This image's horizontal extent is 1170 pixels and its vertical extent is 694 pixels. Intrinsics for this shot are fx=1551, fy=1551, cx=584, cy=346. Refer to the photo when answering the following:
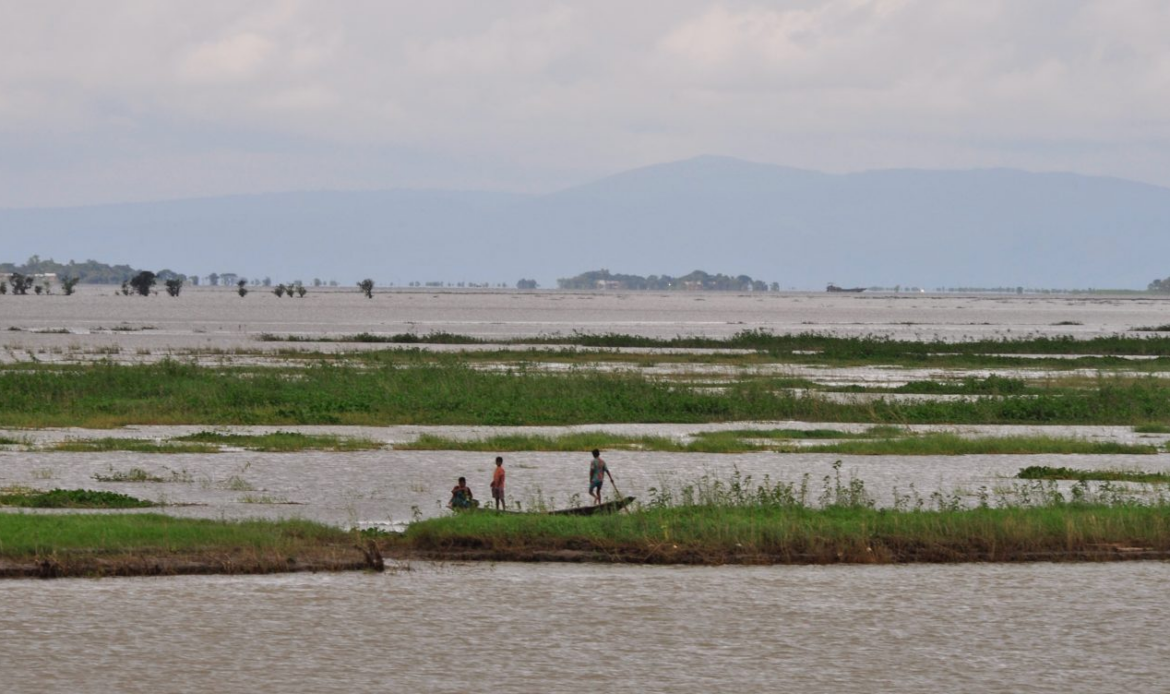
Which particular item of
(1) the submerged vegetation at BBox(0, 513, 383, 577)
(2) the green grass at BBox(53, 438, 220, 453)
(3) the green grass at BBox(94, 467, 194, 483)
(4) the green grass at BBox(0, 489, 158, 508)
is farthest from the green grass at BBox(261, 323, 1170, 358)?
(1) the submerged vegetation at BBox(0, 513, 383, 577)

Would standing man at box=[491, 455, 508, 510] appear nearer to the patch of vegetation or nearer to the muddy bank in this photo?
the muddy bank

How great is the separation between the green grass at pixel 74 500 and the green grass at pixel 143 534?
5.88ft

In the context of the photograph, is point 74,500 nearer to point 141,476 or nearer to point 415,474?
point 141,476

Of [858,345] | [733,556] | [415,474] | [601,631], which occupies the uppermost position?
[858,345]

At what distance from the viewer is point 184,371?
53.4 m

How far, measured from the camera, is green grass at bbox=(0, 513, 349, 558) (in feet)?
73.7

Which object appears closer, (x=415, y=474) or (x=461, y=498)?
(x=461, y=498)

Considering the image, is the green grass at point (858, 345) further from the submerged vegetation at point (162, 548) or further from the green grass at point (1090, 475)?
the submerged vegetation at point (162, 548)

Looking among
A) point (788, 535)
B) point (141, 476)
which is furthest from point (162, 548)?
point (788, 535)

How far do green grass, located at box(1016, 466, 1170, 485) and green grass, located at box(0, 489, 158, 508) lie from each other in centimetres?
1795

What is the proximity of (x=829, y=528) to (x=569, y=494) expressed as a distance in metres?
6.67

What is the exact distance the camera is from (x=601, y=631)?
19.9 metres

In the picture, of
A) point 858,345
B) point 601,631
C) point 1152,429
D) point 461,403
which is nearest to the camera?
point 601,631

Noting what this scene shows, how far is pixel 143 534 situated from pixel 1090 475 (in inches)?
780
